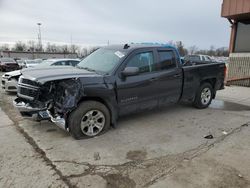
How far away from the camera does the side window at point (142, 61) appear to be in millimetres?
5036

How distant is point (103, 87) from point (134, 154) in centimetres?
146

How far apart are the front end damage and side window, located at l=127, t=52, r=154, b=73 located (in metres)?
1.41

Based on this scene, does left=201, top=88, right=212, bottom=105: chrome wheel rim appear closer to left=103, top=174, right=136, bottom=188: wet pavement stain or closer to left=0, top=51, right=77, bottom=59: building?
left=103, top=174, right=136, bottom=188: wet pavement stain

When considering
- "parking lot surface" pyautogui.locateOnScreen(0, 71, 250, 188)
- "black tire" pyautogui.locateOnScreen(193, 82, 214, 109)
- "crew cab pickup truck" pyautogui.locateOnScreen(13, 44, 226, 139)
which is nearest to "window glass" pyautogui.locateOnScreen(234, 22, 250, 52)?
"black tire" pyautogui.locateOnScreen(193, 82, 214, 109)

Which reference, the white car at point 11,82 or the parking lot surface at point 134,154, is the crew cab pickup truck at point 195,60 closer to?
the parking lot surface at point 134,154

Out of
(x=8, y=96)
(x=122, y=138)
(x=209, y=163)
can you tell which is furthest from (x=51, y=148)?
(x=8, y=96)

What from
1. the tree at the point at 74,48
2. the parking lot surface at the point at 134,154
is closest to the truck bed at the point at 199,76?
the parking lot surface at the point at 134,154

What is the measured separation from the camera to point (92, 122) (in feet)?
14.9

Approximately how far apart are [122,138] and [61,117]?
1.26 m

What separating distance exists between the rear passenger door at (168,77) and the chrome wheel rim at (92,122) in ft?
5.53

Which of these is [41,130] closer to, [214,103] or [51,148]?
[51,148]

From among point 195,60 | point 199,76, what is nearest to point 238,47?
point 195,60

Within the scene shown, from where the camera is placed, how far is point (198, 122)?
5613mm

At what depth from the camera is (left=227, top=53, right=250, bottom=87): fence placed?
11.8 metres
